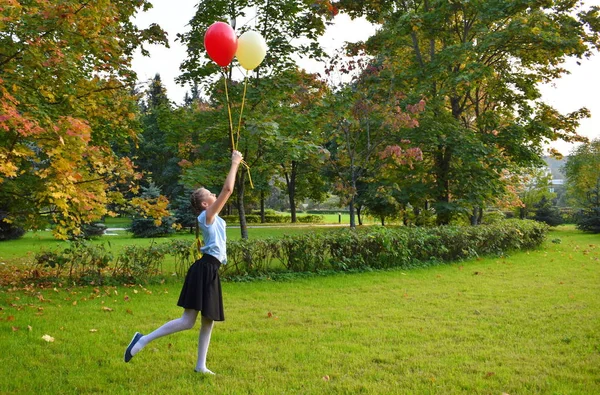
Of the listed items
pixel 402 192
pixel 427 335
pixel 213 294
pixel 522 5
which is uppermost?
pixel 522 5

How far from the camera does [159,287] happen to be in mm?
8148

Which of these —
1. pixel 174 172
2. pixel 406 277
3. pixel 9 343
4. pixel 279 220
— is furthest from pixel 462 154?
pixel 174 172

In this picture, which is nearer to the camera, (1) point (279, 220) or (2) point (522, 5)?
(2) point (522, 5)

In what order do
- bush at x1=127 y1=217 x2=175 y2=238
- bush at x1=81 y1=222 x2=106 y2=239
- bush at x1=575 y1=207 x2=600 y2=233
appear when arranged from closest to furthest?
bush at x1=81 y1=222 x2=106 y2=239 → bush at x1=127 y1=217 x2=175 y2=238 → bush at x1=575 y1=207 x2=600 y2=233

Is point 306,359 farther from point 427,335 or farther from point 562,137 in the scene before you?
point 562,137

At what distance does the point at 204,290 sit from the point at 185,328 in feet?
1.30

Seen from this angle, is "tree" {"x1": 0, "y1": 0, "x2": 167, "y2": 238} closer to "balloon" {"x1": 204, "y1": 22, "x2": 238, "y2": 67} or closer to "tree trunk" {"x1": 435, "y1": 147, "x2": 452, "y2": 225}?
"balloon" {"x1": 204, "y1": 22, "x2": 238, "y2": 67}

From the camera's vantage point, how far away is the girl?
385cm

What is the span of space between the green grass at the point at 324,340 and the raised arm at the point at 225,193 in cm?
140

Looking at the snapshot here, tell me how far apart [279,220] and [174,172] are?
8.63 metres

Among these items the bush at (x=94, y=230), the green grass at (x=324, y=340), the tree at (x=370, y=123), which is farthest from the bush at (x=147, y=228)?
the green grass at (x=324, y=340)

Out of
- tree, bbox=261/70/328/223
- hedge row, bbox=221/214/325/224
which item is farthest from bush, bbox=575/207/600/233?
hedge row, bbox=221/214/325/224

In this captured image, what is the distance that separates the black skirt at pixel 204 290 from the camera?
3.85 meters

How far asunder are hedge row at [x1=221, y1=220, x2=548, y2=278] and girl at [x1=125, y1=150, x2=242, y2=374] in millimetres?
4669
